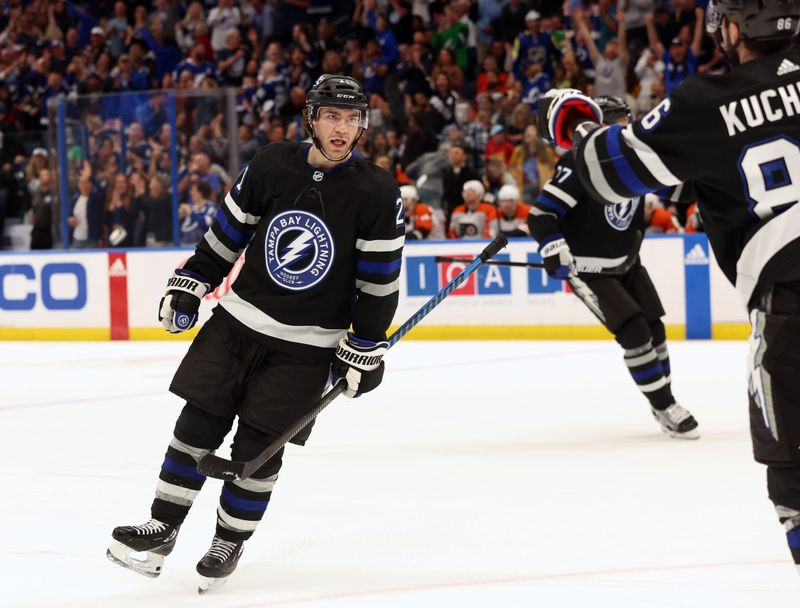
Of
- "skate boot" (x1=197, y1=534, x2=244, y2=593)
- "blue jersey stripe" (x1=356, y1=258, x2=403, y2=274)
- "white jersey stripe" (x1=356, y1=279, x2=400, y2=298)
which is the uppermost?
"blue jersey stripe" (x1=356, y1=258, x2=403, y2=274)

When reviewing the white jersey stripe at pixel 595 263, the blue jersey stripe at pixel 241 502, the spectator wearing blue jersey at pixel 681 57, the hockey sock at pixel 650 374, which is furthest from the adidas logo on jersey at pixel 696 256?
the blue jersey stripe at pixel 241 502

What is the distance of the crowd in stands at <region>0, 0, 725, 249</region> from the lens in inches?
398

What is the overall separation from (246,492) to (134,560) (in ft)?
0.97

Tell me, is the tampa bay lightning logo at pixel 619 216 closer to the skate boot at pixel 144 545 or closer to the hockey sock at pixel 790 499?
the skate boot at pixel 144 545

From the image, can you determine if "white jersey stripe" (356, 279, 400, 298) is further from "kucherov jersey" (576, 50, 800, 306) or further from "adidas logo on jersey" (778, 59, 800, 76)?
"adidas logo on jersey" (778, 59, 800, 76)

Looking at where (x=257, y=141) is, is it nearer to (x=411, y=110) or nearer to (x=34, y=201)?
(x=411, y=110)

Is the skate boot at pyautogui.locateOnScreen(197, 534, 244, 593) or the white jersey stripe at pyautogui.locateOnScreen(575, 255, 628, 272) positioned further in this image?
the white jersey stripe at pyautogui.locateOnScreen(575, 255, 628, 272)

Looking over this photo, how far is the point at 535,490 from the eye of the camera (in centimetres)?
416

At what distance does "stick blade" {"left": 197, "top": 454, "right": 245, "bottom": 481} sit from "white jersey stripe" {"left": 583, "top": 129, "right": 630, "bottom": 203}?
1.12 meters

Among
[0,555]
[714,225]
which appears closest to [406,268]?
[0,555]

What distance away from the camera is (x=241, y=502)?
3070mm

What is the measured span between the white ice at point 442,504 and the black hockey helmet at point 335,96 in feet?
3.66

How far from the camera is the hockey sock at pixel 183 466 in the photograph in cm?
303

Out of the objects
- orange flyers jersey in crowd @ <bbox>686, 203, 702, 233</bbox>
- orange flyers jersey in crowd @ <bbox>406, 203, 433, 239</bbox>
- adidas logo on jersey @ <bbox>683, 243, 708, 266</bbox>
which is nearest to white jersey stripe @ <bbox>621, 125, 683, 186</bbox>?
adidas logo on jersey @ <bbox>683, 243, 708, 266</bbox>
